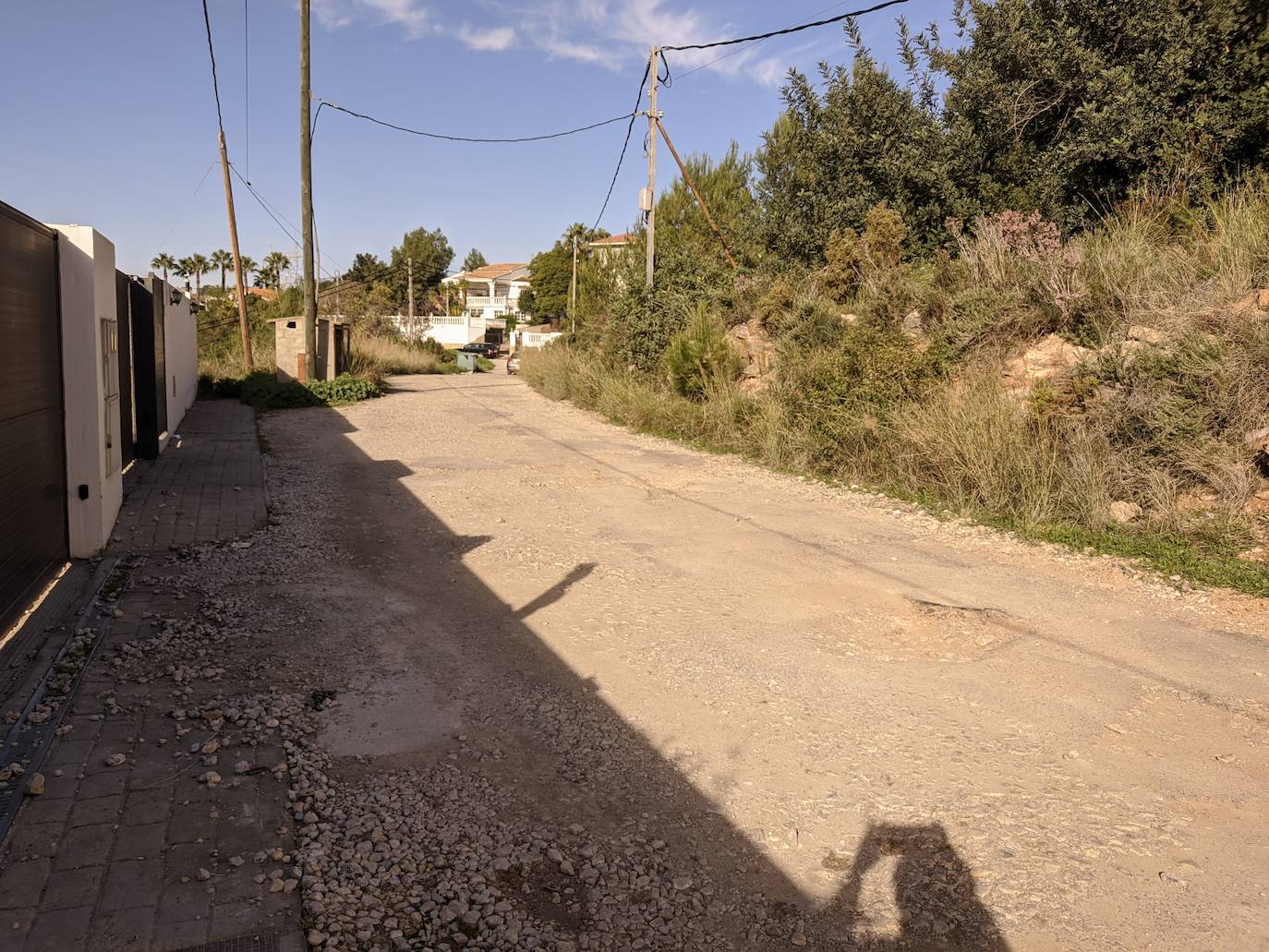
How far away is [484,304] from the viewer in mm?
85750

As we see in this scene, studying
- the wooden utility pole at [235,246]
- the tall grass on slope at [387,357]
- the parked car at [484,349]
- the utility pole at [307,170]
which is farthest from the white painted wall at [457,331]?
the utility pole at [307,170]

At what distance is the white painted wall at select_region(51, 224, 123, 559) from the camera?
241 inches

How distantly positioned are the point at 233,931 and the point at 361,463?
31.2 feet

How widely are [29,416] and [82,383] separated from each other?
1056 millimetres

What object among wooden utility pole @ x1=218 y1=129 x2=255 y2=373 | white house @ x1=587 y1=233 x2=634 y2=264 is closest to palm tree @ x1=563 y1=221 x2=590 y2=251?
white house @ x1=587 y1=233 x2=634 y2=264

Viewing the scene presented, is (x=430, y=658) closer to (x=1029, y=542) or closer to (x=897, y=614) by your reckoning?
(x=897, y=614)

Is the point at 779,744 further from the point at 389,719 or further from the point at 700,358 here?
the point at 700,358

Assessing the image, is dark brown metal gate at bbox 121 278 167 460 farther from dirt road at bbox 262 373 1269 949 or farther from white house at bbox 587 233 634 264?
white house at bbox 587 233 634 264

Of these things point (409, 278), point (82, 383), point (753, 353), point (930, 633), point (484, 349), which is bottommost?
point (930, 633)

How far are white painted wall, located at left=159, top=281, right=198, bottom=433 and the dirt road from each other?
765 cm

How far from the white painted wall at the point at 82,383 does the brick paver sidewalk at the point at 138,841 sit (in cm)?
191

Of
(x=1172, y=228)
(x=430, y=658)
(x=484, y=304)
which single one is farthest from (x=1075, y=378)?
(x=484, y=304)

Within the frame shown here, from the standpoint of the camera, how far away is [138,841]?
9.83ft

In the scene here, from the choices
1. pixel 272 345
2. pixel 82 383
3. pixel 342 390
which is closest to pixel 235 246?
pixel 272 345
